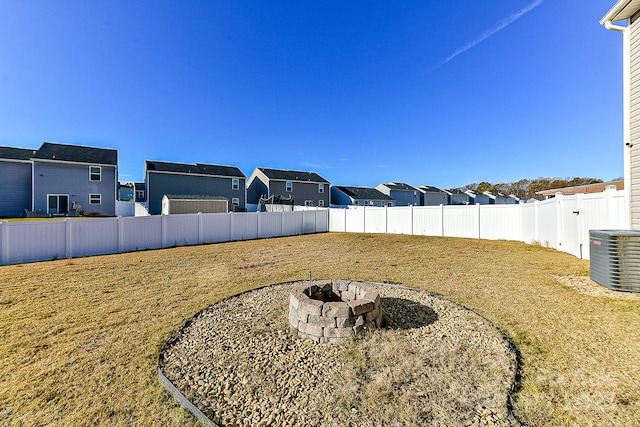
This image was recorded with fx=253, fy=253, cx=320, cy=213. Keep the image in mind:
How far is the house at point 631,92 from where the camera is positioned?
612 centimetres

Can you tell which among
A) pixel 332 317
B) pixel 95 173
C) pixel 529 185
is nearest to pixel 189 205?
pixel 95 173

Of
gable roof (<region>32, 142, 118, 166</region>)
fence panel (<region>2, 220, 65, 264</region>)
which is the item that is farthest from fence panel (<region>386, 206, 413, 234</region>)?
gable roof (<region>32, 142, 118, 166</region>)

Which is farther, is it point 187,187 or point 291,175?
point 291,175

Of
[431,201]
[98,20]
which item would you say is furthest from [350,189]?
[98,20]

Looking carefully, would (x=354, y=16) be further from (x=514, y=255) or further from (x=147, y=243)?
(x=147, y=243)

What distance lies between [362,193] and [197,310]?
3198 cm

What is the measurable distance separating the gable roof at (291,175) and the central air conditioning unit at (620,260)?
26.2 metres

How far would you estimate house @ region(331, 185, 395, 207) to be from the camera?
33250mm

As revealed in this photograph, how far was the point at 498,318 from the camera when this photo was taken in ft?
12.8

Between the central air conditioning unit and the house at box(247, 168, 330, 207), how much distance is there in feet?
78.5

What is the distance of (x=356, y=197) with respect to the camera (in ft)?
109

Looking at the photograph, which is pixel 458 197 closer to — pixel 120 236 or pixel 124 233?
pixel 124 233

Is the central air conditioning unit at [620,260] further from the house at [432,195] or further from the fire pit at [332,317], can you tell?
the house at [432,195]

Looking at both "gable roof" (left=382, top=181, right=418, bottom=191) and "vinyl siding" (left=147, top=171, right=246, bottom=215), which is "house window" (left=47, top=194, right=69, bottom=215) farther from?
"gable roof" (left=382, top=181, right=418, bottom=191)
